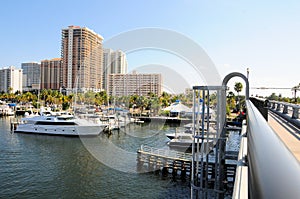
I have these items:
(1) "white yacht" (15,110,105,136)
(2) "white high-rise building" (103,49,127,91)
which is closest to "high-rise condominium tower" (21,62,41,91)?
(1) "white yacht" (15,110,105,136)

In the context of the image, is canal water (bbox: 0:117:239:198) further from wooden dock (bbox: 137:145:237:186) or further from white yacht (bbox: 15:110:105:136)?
white yacht (bbox: 15:110:105:136)

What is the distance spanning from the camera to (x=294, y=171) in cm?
27

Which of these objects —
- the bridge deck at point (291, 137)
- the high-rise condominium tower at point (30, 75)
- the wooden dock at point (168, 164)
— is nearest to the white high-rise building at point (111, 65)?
the wooden dock at point (168, 164)

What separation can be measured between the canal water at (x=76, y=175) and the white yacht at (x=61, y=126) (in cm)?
444

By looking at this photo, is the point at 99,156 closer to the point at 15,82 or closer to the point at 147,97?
the point at 147,97

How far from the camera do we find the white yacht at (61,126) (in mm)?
21355

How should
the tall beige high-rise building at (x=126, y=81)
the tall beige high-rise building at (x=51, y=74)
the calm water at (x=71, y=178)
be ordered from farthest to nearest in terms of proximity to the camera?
the tall beige high-rise building at (x=51, y=74) < the tall beige high-rise building at (x=126, y=81) < the calm water at (x=71, y=178)

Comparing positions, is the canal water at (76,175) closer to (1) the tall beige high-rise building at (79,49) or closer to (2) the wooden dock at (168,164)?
(2) the wooden dock at (168,164)

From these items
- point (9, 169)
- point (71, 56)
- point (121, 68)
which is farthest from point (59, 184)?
point (71, 56)

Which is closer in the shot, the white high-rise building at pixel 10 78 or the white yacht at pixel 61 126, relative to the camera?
the white yacht at pixel 61 126

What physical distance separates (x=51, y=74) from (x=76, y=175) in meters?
59.7

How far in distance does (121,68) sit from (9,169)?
25.0ft

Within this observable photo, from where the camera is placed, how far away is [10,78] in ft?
272

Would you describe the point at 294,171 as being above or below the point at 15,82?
below
